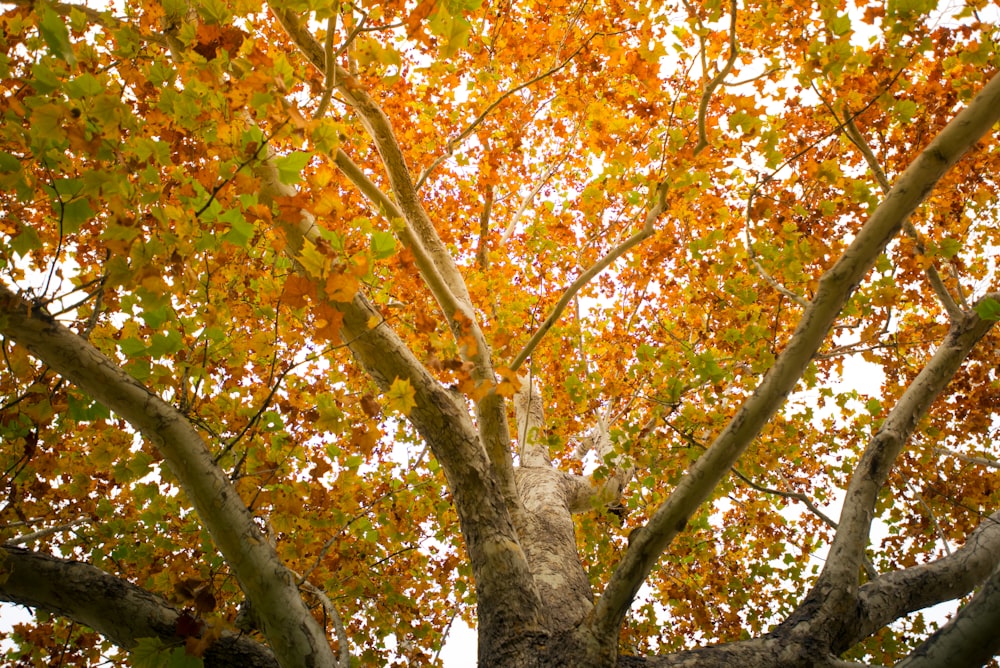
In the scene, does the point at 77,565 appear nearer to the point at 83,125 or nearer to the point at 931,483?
the point at 83,125

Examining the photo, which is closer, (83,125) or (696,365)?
(83,125)

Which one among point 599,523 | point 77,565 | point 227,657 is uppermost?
point 599,523

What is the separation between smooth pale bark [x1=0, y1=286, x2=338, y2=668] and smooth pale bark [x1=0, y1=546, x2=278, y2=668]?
0.37m

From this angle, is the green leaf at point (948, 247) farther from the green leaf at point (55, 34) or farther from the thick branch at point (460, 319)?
the green leaf at point (55, 34)

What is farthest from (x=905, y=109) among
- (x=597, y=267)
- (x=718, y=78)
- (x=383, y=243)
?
(x=383, y=243)

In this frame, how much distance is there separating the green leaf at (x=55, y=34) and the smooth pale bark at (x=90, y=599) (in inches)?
71.7

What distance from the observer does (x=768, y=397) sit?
2.18m

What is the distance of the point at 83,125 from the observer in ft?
5.93

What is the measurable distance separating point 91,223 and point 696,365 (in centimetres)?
541

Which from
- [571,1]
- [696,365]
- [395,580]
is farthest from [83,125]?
[571,1]

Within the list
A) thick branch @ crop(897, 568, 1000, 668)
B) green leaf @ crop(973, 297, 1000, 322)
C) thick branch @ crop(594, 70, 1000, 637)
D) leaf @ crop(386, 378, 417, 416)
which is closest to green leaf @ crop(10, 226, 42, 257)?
leaf @ crop(386, 378, 417, 416)

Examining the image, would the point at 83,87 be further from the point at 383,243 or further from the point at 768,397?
the point at 768,397

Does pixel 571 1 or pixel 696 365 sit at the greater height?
pixel 571 1

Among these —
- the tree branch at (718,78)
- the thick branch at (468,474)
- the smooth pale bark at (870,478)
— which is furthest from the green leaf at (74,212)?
the smooth pale bark at (870,478)
